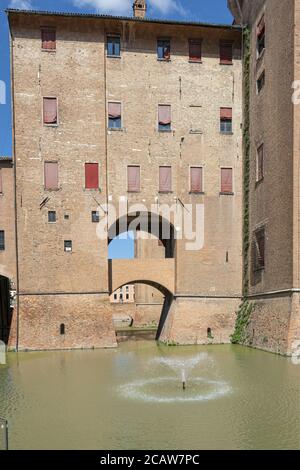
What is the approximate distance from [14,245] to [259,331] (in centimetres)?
1413

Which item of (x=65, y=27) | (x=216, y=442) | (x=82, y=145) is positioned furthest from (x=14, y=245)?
(x=216, y=442)

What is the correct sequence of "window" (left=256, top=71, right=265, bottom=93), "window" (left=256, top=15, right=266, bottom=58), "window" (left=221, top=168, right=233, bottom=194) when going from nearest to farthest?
"window" (left=256, top=15, right=266, bottom=58)
"window" (left=256, top=71, right=265, bottom=93)
"window" (left=221, top=168, right=233, bottom=194)

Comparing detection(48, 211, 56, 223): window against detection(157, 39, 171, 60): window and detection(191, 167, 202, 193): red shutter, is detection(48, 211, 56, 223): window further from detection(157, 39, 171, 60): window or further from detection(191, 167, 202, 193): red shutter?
detection(157, 39, 171, 60): window

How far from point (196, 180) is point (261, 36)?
28.3 ft

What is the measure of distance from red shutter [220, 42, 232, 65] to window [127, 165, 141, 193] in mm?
8494

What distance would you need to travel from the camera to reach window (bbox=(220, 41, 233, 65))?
87.0 feet

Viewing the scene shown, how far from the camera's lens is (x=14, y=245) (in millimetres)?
24531

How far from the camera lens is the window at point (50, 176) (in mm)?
24453

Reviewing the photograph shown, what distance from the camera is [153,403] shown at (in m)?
11.9

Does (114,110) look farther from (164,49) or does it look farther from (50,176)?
(50,176)

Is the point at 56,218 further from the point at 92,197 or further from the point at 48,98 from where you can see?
the point at 48,98

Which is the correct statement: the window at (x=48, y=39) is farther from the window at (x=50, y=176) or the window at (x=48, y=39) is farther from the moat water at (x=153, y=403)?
the moat water at (x=153, y=403)

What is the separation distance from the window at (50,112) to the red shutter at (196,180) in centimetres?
842

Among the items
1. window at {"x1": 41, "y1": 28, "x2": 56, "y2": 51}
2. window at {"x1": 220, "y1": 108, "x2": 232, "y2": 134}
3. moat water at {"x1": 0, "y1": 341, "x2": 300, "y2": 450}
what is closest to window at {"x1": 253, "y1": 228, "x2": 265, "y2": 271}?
moat water at {"x1": 0, "y1": 341, "x2": 300, "y2": 450}
